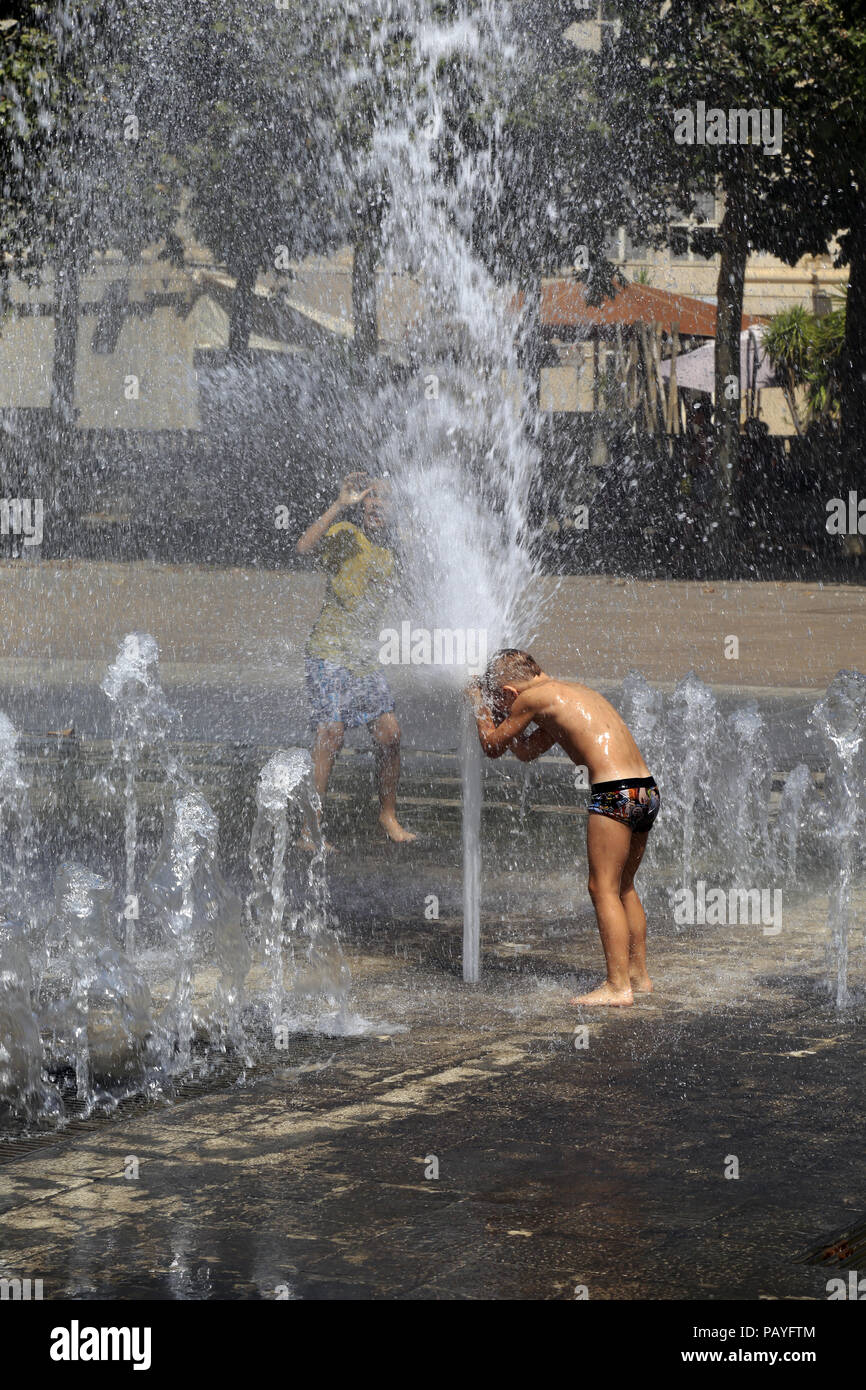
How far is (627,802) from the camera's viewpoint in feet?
19.4

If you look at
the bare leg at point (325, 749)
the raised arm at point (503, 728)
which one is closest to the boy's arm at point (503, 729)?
the raised arm at point (503, 728)

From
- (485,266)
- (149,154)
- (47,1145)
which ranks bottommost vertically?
(47,1145)

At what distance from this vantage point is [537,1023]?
18.4 ft

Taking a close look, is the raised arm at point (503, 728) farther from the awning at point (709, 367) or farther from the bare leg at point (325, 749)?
the awning at point (709, 367)

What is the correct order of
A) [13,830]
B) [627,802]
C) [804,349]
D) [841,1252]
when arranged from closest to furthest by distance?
[841,1252] < [627,802] < [13,830] < [804,349]

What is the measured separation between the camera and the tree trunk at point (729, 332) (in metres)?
23.2

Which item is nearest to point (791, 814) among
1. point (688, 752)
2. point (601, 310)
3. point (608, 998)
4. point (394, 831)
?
point (688, 752)

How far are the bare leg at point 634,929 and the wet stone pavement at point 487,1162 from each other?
0.13 m

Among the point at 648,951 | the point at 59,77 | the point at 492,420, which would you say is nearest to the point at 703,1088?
the point at 648,951

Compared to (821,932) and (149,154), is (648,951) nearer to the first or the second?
(821,932)

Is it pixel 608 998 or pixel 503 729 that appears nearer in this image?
pixel 608 998

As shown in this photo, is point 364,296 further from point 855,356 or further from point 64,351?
point 64,351

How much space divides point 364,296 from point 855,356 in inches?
255
